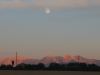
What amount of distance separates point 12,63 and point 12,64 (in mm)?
1725

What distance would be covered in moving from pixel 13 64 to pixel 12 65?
2.98ft

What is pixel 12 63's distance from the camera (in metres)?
95.0

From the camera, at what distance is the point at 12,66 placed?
316ft

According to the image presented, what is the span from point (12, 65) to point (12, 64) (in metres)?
0.51

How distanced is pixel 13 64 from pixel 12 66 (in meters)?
0.51

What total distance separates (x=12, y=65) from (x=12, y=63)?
2.21 metres

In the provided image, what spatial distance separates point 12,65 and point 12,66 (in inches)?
30.4

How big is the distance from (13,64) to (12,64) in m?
0.46

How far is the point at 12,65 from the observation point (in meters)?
97.1

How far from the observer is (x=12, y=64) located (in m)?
96.7
